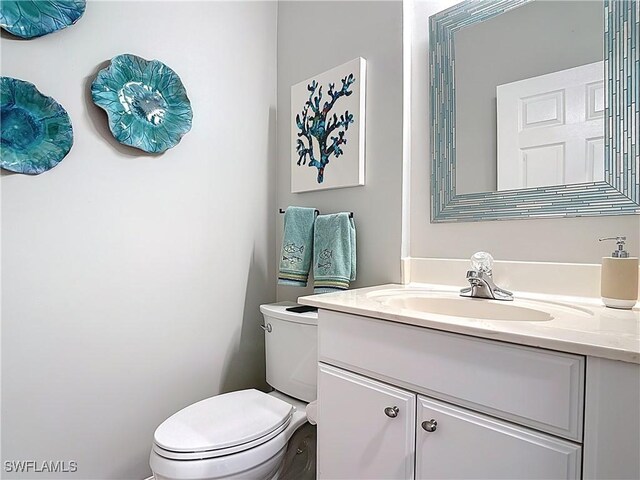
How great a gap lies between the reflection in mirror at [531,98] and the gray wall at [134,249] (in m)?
0.97

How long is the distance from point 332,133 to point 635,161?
3.28 feet

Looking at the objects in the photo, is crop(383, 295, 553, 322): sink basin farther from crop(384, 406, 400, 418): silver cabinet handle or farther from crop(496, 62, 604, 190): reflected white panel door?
crop(496, 62, 604, 190): reflected white panel door

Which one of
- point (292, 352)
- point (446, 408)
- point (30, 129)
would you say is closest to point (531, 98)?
point (446, 408)

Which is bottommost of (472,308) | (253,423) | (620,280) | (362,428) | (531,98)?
(253,423)

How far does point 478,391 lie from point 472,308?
37 centimetres

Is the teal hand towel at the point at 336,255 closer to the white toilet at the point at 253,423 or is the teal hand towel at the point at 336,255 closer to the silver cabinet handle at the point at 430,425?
the white toilet at the point at 253,423

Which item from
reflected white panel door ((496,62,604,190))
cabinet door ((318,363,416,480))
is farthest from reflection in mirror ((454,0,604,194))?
cabinet door ((318,363,416,480))

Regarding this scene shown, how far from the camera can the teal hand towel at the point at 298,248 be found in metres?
1.47

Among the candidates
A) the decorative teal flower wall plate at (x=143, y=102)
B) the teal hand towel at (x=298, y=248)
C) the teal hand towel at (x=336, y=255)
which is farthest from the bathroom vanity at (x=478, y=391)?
the decorative teal flower wall plate at (x=143, y=102)

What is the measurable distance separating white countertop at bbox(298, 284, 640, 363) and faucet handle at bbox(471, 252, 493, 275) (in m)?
0.10

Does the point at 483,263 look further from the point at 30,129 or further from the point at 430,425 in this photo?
the point at 30,129

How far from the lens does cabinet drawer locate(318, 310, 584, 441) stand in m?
0.59

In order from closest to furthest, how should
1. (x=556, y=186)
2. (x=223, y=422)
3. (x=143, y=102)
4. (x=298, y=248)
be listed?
1. (x=556, y=186)
2. (x=223, y=422)
3. (x=143, y=102)
4. (x=298, y=248)

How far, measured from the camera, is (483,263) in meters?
1.04
